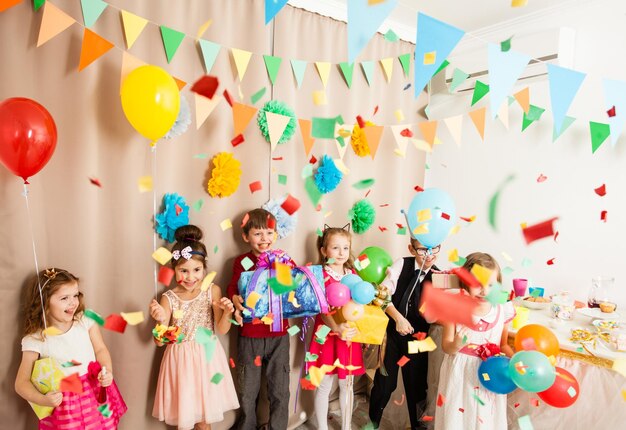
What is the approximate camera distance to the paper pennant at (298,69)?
7.61 feet

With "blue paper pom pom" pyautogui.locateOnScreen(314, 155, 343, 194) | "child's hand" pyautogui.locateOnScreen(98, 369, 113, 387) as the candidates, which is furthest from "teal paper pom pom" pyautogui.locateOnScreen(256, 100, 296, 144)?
"child's hand" pyautogui.locateOnScreen(98, 369, 113, 387)

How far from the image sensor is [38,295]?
163 centimetres

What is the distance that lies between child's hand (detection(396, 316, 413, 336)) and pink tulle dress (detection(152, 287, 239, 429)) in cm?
92

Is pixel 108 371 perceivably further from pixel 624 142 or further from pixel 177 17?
pixel 624 142

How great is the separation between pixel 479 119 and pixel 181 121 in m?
1.87

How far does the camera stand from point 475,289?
76.9 inches

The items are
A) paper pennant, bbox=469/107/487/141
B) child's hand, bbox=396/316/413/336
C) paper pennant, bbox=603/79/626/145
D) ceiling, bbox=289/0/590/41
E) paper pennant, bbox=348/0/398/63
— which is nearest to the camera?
paper pennant, bbox=348/0/398/63

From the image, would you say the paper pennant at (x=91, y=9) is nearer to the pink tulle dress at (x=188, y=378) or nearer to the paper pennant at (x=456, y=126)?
the pink tulle dress at (x=188, y=378)

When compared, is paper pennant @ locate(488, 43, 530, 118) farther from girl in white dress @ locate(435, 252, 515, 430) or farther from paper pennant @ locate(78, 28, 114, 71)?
paper pennant @ locate(78, 28, 114, 71)

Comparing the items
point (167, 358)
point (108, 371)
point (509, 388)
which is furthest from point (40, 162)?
point (509, 388)

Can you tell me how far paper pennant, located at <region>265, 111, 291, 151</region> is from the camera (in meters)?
2.21

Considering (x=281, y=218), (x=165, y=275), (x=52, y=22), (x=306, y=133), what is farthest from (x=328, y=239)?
(x=52, y=22)

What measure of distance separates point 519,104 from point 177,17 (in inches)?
75.9

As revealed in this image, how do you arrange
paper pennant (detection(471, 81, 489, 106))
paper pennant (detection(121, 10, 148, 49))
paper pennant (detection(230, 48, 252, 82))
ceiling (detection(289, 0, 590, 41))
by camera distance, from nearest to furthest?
paper pennant (detection(121, 10, 148, 49)) → paper pennant (detection(230, 48, 252, 82)) → ceiling (detection(289, 0, 590, 41)) → paper pennant (detection(471, 81, 489, 106))
